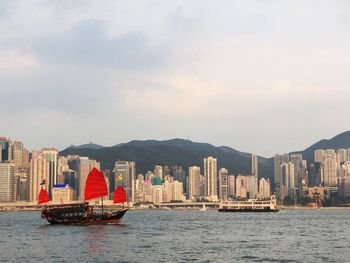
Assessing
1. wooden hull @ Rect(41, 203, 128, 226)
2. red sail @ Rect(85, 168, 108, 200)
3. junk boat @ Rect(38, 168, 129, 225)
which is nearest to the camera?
red sail @ Rect(85, 168, 108, 200)

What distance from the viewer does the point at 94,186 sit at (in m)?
104

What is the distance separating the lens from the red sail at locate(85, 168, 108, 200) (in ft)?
339

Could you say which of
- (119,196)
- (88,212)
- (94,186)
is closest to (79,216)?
(88,212)

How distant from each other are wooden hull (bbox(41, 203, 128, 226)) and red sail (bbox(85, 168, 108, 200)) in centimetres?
554

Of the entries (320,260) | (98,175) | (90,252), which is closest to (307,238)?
(320,260)

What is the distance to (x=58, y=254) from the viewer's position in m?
59.8

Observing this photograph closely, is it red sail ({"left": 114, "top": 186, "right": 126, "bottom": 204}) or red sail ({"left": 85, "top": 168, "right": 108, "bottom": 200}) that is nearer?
red sail ({"left": 85, "top": 168, "right": 108, "bottom": 200})

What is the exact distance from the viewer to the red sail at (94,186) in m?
103

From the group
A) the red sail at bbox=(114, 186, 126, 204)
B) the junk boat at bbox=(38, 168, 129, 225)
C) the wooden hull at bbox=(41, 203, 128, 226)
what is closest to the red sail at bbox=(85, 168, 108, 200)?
the junk boat at bbox=(38, 168, 129, 225)

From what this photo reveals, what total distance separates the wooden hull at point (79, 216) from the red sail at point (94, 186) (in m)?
5.54

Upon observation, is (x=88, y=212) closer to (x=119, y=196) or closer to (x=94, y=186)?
A: (x=94, y=186)

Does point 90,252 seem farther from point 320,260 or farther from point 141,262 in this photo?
point 320,260

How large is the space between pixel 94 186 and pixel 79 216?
8933 mm

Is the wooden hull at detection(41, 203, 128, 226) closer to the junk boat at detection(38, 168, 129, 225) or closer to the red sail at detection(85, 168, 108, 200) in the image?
the junk boat at detection(38, 168, 129, 225)
